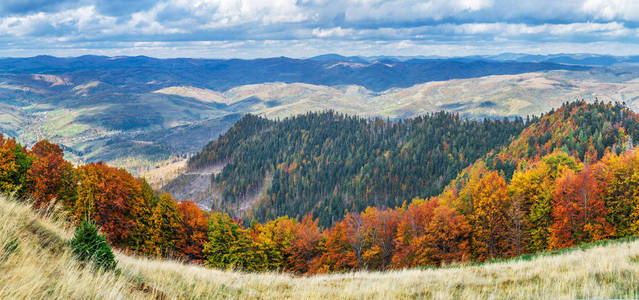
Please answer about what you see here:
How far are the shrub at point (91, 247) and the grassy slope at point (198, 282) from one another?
0.40 metres

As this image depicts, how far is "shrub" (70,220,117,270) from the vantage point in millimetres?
11141

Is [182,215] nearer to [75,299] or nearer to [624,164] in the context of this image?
[75,299]

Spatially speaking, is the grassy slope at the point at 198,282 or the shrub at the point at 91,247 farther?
the shrub at the point at 91,247

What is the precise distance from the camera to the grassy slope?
7949mm

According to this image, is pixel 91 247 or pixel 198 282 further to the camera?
pixel 198 282

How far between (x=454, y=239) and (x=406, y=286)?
152 feet

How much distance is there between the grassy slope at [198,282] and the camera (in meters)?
7.95

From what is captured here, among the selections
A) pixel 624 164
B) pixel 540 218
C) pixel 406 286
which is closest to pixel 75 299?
pixel 406 286

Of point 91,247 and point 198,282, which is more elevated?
point 91,247

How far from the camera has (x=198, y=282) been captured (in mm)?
13297

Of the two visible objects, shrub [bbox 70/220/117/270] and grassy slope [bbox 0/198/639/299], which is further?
shrub [bbox 70/220/117/270]

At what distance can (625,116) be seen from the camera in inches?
6516

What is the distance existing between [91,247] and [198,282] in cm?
384

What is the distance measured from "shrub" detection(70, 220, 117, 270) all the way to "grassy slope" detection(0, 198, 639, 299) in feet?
1.32
